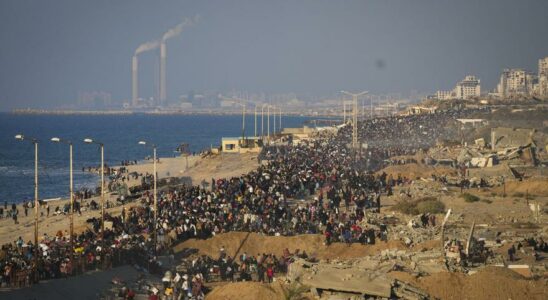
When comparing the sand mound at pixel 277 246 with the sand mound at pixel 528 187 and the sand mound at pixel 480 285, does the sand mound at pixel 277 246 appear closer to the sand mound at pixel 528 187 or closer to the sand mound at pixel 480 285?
the sand mound at pixel 480 285

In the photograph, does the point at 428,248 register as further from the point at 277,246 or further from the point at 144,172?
the point at 144,172

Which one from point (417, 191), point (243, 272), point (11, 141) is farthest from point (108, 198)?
point (11, 141)

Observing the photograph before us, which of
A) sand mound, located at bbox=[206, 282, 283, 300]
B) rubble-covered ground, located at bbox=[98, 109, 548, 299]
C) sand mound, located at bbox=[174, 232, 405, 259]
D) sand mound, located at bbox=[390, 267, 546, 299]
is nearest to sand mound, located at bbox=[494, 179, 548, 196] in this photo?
rubble-covered ground, located at bbox=[98, 109, 548, 299]

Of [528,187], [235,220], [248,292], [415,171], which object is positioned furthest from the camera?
[415,171]

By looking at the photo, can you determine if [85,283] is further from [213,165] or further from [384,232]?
[213,165]

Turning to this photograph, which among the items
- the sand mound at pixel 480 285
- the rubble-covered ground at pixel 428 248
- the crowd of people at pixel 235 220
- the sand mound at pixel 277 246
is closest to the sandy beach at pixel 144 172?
the crowd of people at pixel 235 220

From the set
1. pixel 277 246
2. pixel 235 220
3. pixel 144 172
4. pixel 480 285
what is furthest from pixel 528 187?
pixel 144 172

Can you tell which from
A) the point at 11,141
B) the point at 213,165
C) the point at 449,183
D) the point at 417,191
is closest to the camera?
the point at 417,191
